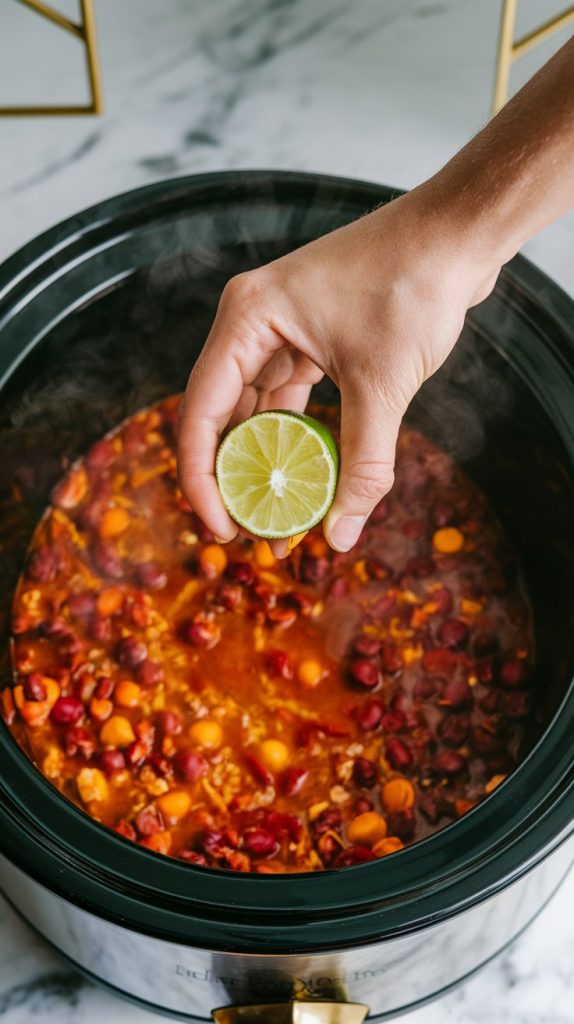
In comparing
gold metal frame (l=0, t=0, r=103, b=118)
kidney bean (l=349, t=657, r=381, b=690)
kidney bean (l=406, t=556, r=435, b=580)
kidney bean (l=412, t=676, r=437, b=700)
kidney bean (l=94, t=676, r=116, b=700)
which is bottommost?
kidney bean (l=412, t=676, r=437, b=700)

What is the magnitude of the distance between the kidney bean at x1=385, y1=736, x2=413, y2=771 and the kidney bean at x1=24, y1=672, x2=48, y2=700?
630mm

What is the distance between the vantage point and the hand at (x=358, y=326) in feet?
4.95

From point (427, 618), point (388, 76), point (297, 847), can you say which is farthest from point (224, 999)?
point (388, 76)

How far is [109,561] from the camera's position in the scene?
213 cm

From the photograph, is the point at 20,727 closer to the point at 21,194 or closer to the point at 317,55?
the point at 21,194

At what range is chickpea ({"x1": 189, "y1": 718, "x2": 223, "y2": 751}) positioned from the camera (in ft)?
6.28

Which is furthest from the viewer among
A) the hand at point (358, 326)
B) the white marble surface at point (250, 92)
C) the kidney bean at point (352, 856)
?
the white marble surface at point (250, 92)

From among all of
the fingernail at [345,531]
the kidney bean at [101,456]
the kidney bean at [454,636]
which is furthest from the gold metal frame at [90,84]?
the kidney bean at [454,636]

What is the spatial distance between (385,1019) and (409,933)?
0.53 metres

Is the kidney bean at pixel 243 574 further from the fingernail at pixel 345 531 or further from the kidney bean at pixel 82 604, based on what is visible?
the fingernail at pixel 345 531

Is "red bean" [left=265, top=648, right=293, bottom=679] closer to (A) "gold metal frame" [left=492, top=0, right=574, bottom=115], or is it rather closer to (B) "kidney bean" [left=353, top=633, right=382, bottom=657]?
(B) "kidney bean" [left=353, top=633, right=382, bottom=657]

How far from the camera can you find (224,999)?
1.57 meters

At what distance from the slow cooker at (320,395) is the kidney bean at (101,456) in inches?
2.1

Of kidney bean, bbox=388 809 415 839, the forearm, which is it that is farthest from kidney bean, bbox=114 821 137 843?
the forearm
